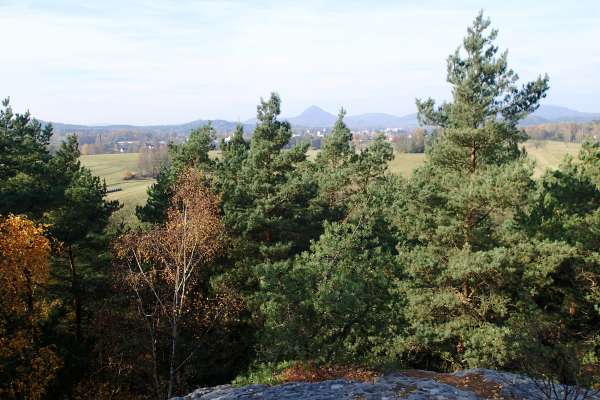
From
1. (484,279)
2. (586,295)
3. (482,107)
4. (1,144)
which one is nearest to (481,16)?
(482,107)

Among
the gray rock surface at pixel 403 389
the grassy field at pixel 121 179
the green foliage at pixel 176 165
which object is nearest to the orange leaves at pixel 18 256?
the green foliage at pixel 176 165

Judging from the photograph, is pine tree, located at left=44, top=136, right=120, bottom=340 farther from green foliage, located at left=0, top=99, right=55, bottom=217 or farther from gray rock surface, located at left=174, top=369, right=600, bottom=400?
gray rock surface, located at left=174, top=369, right=600, bottom=400

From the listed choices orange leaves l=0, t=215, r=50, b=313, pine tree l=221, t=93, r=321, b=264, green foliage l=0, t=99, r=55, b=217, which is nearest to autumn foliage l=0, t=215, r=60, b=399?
orange leaves l=0, t=215, r=50, b=313

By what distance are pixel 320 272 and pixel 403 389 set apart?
6.07 meters

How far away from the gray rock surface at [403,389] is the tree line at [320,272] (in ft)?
3.19

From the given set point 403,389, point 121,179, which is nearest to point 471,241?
point 403,389

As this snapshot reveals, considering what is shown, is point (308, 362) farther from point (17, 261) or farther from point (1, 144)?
point (1, 144)

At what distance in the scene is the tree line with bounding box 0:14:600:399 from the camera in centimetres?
1587

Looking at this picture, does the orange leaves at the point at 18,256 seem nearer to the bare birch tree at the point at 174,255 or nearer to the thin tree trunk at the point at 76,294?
the bare birch tree at the point at 174,255

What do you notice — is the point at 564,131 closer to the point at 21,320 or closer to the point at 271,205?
the point at 271,205

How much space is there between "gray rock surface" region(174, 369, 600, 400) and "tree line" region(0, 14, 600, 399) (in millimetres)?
972

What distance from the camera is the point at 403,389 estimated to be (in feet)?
38.0

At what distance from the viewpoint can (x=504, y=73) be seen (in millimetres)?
16656

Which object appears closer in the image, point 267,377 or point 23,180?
point 267,377
